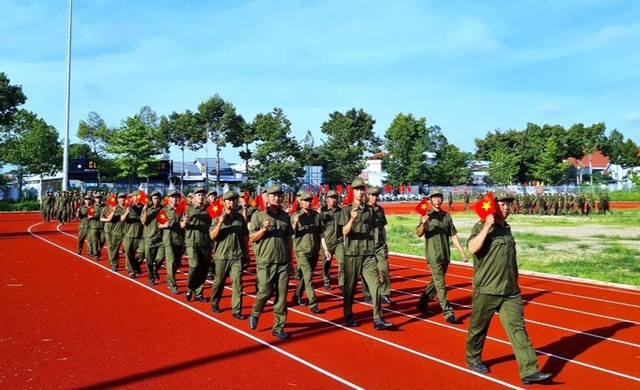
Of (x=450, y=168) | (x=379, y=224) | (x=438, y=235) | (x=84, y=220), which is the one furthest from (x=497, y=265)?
(x=450, y=168)

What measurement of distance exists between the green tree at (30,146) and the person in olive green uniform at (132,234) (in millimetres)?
37550

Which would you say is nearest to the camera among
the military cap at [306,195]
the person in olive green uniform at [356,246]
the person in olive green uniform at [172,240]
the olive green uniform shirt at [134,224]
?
the person in olive green uniform at [356,246]

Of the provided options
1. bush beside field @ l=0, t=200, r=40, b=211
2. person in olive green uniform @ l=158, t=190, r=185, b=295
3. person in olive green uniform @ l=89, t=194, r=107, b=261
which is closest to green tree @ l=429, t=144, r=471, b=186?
bush beside field @ l=0, t=200, r=40, b=211

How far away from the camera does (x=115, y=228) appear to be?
12.8 meters

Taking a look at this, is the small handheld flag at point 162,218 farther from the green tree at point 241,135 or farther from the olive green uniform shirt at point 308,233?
the green tree at point 241,135

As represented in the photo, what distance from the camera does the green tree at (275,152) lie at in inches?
1806

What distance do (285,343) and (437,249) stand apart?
267 cm

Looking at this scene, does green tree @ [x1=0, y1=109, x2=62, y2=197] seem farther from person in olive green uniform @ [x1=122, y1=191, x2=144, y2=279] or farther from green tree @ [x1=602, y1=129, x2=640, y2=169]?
green tree @ [x1=602, y1=129, x2=640, y2=169]

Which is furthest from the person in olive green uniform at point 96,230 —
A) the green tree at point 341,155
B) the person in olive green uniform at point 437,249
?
the green tree at point 341,155

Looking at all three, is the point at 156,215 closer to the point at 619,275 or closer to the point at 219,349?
the point at 219,349

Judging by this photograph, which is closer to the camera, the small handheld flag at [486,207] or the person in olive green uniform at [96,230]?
the small handheld flag at [486,207]

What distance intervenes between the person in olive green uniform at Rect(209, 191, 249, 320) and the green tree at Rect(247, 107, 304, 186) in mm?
37624

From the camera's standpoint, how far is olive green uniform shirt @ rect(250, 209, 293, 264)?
707cm

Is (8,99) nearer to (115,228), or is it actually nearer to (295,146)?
(295,146)
